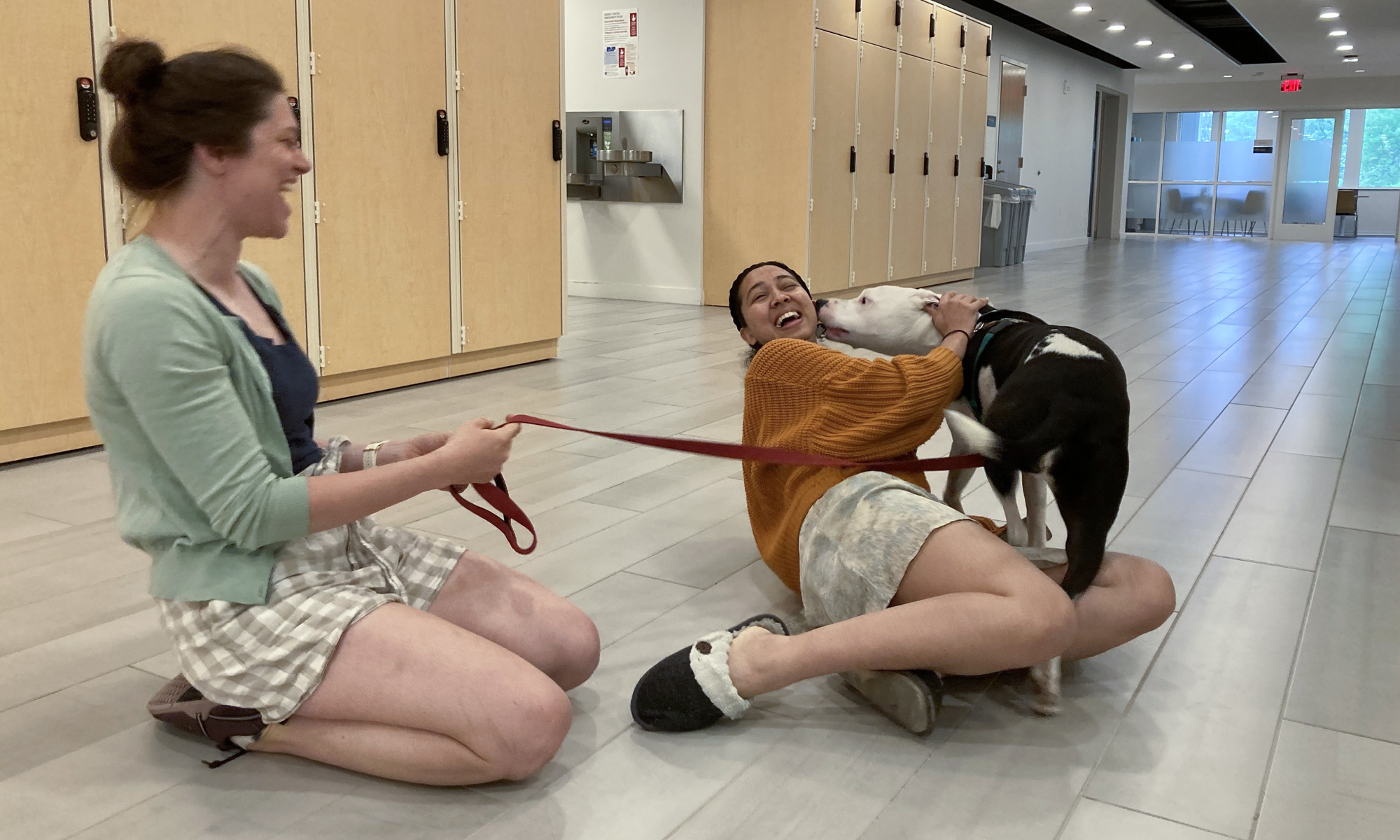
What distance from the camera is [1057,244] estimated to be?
15992 mm

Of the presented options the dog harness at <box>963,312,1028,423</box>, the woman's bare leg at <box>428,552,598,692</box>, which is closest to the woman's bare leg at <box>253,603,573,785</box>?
the woman's bare leg at <box>428,552,598,692</box>

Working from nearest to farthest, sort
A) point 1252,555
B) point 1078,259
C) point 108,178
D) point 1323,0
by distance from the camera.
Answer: point 1252,555
point 108,178
point 1323,0
point 1078,259

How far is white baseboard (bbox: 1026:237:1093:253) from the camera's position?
586 inches

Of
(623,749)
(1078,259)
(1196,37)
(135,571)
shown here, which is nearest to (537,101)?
(135,571)

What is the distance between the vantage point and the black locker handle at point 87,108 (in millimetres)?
3250

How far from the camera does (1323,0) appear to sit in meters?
11.4

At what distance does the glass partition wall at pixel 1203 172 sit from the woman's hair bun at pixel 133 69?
21529 millimetres

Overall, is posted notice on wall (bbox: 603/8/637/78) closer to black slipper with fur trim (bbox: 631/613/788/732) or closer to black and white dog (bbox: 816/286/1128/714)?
black and white dog (bbox: 816/286/1128/714)

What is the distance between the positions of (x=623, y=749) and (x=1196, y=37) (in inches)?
597

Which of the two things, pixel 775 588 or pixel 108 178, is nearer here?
pixel 775 588

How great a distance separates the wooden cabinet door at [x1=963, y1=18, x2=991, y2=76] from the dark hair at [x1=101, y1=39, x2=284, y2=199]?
964cm

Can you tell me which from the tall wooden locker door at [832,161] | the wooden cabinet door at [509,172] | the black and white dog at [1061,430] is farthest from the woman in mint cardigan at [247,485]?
the tall wooden locker door at [832,161]

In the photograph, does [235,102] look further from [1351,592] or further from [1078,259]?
[1078,259]

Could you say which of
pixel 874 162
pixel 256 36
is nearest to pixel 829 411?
pixel 256 36
